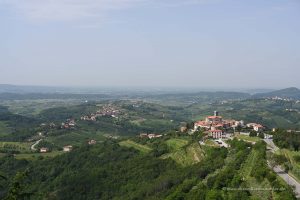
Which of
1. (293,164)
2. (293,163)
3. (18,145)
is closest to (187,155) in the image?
(293,163)

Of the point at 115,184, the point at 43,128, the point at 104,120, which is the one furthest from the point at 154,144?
the point at 104,120

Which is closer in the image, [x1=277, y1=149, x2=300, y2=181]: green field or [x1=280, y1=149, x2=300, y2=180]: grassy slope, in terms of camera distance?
[x1=280, y1=149, x2=300, y2=180]: grassy slope

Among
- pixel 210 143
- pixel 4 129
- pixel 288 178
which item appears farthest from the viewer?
pixel 4 129

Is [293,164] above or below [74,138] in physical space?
above

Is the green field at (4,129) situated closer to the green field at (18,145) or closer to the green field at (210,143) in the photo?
the green field at (18,145)

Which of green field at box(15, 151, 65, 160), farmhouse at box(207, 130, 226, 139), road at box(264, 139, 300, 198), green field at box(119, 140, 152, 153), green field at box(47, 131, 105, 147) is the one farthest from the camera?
green field at box(47, 131, 105, 147)

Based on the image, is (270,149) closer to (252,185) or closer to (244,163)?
(244,163)

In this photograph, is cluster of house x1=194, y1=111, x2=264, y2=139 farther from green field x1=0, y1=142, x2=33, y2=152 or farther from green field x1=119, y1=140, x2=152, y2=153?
green field x1=0, y1=142, x2=33, y2=152

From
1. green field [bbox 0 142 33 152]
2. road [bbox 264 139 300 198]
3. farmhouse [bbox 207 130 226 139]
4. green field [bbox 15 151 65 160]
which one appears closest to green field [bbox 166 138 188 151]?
farmhouse [bbox 207 130 226 139]

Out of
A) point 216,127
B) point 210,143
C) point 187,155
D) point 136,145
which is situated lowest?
point 136,145

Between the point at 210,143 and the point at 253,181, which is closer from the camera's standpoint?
the point at 253,181

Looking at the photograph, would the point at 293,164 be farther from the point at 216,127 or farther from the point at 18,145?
the point at 18,145
